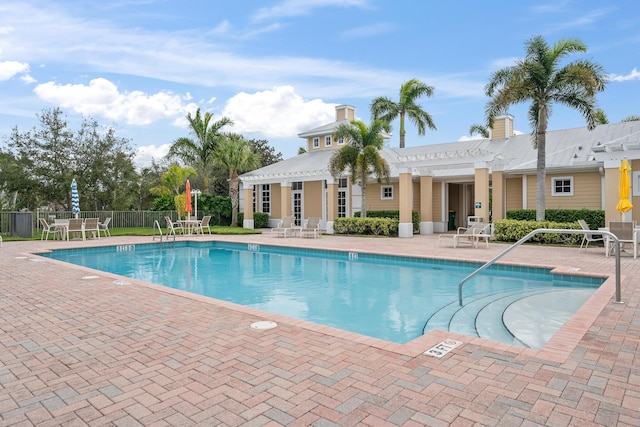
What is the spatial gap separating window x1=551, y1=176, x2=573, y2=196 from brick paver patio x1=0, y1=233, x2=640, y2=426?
13.9m

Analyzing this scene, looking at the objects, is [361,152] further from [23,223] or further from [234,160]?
[23,223]

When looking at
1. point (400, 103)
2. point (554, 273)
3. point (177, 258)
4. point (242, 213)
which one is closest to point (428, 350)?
point (554, 273)

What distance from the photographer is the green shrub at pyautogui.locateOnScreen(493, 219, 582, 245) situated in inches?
579

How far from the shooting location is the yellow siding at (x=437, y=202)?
22109 millimetres

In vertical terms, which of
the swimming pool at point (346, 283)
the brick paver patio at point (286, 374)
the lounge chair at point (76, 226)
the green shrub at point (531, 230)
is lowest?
the swimming pool at point (346, 283)

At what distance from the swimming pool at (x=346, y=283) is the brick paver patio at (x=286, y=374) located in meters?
1.62

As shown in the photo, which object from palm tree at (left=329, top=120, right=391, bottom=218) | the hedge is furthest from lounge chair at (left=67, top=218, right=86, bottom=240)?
palm tree at (left=329, top=120, right=391, bottom=218)

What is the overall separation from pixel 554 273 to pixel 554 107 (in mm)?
9304

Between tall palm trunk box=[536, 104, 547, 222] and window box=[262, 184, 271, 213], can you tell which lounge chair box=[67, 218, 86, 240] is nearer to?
window box=[262, 184, 271, 213]

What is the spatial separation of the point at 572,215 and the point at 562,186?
178cm

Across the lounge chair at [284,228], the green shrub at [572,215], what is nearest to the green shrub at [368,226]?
the lounge chair at [284,228]

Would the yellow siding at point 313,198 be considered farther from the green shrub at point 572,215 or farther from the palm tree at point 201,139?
the green shrub at point 572,215

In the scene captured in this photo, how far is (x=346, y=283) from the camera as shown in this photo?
952 cm

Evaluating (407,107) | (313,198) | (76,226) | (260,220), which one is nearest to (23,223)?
(76,226)
